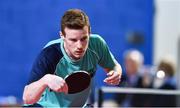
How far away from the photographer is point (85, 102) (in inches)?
46.4

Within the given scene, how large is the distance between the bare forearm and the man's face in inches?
3.0

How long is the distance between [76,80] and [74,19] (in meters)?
0.12

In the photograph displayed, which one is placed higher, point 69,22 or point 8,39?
point 69,22

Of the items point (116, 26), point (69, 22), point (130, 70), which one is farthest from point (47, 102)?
point (116, 26)

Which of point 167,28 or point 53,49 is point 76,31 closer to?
point 53,49

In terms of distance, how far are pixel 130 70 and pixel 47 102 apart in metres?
0.87

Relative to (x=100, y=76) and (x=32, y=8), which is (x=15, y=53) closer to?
(x=32, y=8)

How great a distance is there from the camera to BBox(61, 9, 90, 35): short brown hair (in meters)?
1.11

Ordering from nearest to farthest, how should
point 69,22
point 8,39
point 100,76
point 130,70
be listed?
point 69,22 < point 100,76 < point 8,39 < point 130,70

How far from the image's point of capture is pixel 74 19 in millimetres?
1113

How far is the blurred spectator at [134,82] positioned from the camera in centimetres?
201

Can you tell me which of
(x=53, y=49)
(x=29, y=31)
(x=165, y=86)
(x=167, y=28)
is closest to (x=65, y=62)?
(x=53, y=49)

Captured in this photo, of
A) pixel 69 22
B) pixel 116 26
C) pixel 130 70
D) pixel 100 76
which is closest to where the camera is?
pixel 69 22

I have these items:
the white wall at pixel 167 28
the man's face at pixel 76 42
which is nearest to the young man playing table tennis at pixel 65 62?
the man's face at pixel 76 42
